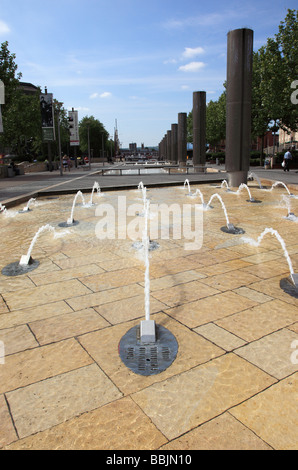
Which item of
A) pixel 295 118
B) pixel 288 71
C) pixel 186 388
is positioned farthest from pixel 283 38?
pixel 186 388

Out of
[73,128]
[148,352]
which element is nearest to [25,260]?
[148,352]

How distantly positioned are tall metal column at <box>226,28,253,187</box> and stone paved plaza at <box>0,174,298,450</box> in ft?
29.2

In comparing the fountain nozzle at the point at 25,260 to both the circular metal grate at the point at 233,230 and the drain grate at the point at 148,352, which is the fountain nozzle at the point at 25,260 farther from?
the circular metal grate at the point at 233,230

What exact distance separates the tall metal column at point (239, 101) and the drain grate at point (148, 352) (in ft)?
40.0

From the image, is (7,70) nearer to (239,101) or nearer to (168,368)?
(239,101)

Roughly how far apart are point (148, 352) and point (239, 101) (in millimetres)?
12986

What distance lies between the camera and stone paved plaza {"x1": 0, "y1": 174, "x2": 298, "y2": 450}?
7.09 feet

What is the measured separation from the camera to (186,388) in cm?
254

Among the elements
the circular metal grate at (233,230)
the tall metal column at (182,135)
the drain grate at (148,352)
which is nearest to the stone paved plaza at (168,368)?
the drain grate at (148,352)

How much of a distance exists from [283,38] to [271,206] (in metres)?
21.5

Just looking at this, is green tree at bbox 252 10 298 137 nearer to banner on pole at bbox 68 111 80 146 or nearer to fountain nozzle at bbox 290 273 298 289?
banner on pole at bbox 68 111 80 146

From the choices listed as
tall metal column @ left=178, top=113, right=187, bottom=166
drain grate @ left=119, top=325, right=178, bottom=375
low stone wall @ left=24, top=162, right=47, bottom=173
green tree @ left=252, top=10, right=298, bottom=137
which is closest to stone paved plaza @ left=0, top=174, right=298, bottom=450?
drain grate @ left=119, top=325, right=178, bottom=375

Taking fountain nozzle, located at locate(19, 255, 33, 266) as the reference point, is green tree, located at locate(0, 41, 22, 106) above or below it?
above
